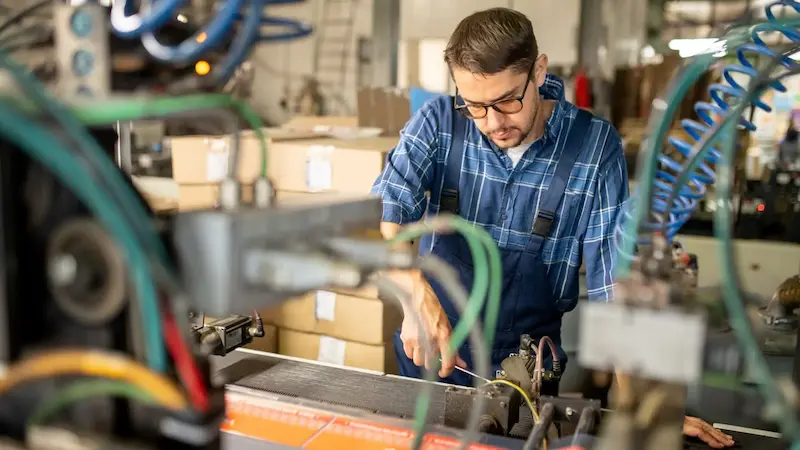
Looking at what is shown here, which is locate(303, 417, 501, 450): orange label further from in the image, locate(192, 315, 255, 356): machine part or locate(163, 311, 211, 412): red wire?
locate(163, 311, 211, 412): red wire

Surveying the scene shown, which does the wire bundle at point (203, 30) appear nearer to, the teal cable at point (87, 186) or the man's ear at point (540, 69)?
the teal cable at point (87, 186)

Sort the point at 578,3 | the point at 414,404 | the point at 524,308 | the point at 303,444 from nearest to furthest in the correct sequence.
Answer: the point at 303,444
the point at 414,404
the point at 524,308
the point at 578,3

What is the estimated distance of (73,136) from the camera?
46 centimetres

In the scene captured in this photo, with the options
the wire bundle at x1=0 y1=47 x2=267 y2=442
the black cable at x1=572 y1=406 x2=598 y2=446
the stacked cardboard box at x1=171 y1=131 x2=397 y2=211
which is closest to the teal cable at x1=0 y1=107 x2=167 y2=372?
the wire bundle at x1=0 y1=47 x2=267 y2=442

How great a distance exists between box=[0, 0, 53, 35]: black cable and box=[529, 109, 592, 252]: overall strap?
1.11 meters

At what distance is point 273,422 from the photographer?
105cm

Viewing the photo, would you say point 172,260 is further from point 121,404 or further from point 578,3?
point 578,3

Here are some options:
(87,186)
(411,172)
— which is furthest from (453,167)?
(87,186)

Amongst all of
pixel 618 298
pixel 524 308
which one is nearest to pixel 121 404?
pixel 618 298

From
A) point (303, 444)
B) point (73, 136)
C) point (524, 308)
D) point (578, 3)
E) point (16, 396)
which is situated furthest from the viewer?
point (578, 3)

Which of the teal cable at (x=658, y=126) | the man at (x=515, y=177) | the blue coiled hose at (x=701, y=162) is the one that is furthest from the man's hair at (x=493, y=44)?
the teal cable at (x=658, y=126)

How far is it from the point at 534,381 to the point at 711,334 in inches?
22.3

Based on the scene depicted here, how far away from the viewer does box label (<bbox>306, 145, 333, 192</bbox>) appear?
2.05 meters

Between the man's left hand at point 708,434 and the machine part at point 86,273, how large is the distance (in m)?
0.86
